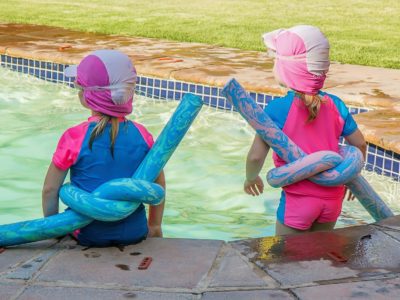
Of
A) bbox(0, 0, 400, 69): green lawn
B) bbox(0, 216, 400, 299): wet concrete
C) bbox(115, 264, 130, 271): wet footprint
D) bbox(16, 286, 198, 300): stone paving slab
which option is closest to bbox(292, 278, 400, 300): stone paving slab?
bbox(0, 216, 400, 299): wet concrete

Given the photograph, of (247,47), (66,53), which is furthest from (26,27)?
(247,47)

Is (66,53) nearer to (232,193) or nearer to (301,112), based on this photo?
(232,193)

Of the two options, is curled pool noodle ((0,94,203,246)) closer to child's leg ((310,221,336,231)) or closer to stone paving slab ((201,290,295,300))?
stone paving slab ((201,290,295,300))

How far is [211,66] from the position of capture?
26.8 feet

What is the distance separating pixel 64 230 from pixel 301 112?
3.85ft

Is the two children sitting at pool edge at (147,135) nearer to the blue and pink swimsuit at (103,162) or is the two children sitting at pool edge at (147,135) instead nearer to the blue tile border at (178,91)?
the blue and pink swimsuit at (103,162)

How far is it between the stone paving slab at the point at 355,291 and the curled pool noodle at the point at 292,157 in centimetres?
72

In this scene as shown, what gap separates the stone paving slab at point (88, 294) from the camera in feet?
9.59

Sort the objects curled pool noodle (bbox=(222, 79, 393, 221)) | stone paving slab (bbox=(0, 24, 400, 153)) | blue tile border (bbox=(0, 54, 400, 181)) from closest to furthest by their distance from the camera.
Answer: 1. curled pool noodle (bbox=(222, 79, 393, 221))
2. blue tile border (bbox=(0, 54, 400, 181))
3. stone paving slab (bbox=(0, 24, 400, 153))

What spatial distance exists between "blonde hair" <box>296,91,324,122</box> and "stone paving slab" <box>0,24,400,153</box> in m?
1.88

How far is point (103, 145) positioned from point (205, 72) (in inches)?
173

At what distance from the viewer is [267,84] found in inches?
281

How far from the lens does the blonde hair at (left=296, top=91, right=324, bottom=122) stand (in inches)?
143

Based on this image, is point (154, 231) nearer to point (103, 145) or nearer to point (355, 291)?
point (103, 145)
